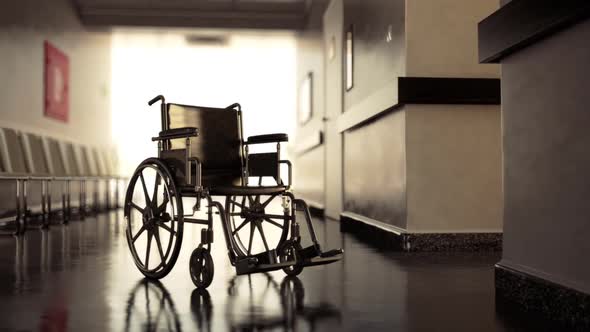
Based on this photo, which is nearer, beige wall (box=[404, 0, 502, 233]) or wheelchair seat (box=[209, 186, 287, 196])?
wheelchair seat (box=[209, 186, 287, 196])

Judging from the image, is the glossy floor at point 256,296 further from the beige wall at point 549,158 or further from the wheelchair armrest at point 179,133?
the wheelchair armrest at point 179,133

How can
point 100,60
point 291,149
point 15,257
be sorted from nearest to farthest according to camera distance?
point 15,257 < point 100,60 < point 291,149

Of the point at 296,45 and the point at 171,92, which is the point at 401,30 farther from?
the point at 171,92

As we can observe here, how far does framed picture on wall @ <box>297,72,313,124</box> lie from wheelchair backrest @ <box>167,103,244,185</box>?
5.88 meters

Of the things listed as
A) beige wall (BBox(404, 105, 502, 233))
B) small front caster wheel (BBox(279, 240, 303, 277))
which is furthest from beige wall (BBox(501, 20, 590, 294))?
beige wall (BBox(404, 105, 502, 233))

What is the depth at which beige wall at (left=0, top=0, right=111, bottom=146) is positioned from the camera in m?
6.25

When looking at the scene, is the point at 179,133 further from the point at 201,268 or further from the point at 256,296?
the point at 256,296

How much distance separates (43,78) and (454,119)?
5660mm

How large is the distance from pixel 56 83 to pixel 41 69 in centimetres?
69

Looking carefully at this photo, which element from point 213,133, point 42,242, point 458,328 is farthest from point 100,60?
point 458,328

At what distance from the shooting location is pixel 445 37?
371cm

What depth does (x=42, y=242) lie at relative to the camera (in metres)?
4.18

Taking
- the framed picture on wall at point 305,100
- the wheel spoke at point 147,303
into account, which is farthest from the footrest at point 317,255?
the framed picture on wall at point 305,100

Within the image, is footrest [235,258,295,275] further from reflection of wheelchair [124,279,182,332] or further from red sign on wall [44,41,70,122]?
red sign on wall [44,41,70,122]
